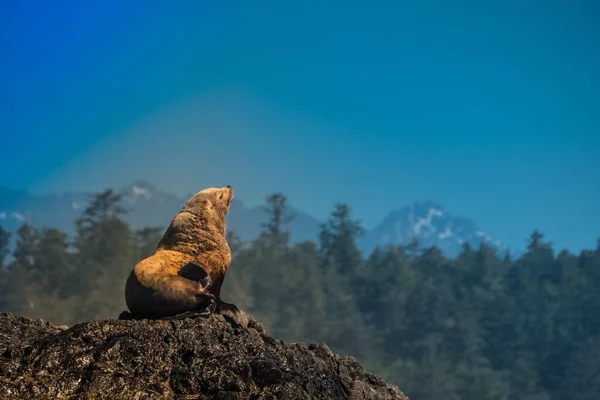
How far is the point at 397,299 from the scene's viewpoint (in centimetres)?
4412

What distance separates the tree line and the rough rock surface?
28.5 m

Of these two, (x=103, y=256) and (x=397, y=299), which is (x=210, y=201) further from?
(x=397, y=299)

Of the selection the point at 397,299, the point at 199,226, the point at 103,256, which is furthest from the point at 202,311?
the point at 397,299

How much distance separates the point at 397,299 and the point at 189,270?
1428 inches

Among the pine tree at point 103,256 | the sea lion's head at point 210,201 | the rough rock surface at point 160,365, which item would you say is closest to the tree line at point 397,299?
the pine tree at point 103,256

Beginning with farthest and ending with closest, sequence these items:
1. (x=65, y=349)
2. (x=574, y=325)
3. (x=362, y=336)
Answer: (x=574, y=325)
(x=362, y=336)
(x=65, y=349)

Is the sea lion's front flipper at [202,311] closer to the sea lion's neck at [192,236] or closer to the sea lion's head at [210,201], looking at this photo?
the sea lion's neck at [192,236]

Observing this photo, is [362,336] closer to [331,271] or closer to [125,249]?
[331,271]

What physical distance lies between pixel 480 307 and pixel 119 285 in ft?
71.5

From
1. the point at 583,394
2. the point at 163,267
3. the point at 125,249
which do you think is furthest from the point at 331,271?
the point at 163,267

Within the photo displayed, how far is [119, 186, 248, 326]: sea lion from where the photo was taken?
853 centimetres

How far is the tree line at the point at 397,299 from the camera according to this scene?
125ft

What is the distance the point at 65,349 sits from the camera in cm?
732

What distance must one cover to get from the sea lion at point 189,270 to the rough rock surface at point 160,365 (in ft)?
1.29
